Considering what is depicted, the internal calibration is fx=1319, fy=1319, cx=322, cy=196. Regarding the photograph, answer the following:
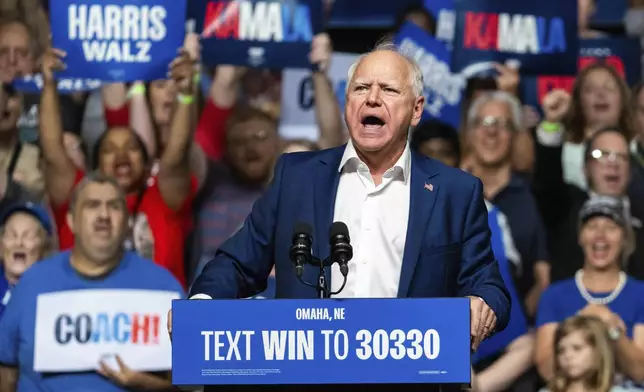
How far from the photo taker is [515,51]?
6.56 m

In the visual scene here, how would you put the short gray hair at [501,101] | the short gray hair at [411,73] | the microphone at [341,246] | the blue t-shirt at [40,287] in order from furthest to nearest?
the short gray hair at [501,101]
the blue t-shirt at [40,287]
the short gray hair at [411,73]
the microphone at [341,246]

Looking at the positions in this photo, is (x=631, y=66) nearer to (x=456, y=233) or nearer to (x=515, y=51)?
(x=515, y=51)

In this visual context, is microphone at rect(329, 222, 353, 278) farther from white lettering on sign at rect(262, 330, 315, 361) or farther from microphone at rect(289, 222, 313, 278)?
white lettering on sign at rect(262, 330, 315, 361)

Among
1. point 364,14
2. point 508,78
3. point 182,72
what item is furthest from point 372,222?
point 364,14

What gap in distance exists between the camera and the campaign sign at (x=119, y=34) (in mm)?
5938

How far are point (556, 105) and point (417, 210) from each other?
11.8 ft

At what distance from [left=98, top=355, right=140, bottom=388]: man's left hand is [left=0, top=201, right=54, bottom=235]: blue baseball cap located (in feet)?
2.78

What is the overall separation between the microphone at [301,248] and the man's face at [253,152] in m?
3.35

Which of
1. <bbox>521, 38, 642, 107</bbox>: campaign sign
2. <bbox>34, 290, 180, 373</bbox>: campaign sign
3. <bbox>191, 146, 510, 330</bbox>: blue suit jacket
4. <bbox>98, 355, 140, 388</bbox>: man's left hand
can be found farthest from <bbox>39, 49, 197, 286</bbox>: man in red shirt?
<bbox>191, 146, 510, 330</bbox>: blue suit jacket

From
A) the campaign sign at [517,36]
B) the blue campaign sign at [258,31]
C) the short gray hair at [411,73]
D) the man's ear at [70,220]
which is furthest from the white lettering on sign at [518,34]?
the short gray hair at [411,73]

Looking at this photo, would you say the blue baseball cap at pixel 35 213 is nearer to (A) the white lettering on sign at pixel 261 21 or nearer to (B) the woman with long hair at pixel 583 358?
(A) the white lettering on sign at pixel 261 21

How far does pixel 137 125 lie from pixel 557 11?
2192mm

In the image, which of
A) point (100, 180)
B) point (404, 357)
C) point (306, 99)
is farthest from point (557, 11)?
point (404, 357)

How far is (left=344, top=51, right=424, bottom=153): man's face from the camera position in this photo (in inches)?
123
